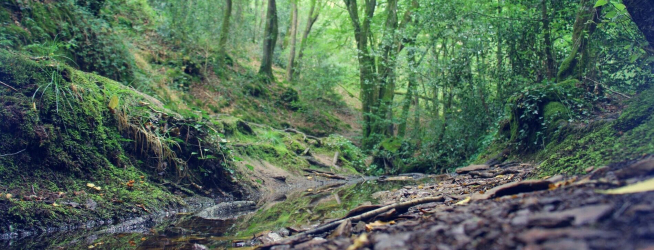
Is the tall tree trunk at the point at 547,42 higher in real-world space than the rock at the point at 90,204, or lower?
higher

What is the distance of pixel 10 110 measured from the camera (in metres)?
4.47

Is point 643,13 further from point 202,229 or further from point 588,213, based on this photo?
point 202,229

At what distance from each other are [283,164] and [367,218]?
6.98 metres

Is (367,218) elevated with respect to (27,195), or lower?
elevated

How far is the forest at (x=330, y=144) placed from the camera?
2.18 m

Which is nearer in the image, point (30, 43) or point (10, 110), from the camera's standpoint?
point (10, 110)

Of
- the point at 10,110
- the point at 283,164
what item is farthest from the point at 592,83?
the point at 10,110

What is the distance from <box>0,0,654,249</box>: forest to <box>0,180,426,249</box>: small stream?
37 mm

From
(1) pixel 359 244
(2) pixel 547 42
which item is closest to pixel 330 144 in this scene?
(2) pixel 547 42

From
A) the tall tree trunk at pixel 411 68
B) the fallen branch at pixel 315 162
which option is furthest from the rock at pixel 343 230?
the tall tree trunk at pixel 411 68

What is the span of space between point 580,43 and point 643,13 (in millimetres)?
3505

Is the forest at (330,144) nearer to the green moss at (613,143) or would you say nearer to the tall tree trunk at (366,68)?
the green moss at (613,143)

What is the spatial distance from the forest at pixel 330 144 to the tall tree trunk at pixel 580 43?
1.9 inches

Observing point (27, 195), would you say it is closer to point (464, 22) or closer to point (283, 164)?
point (283, 164)
